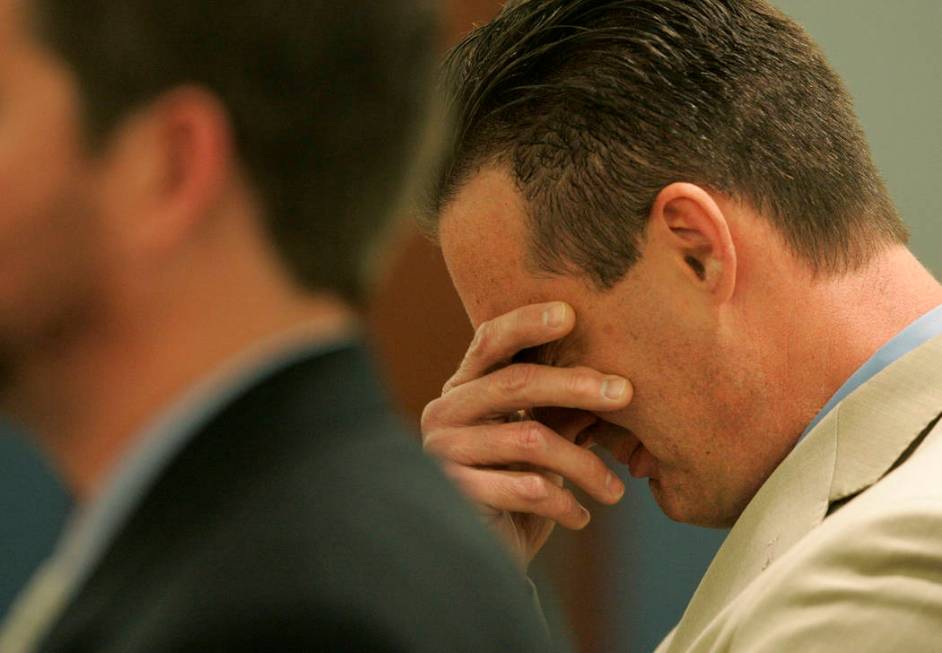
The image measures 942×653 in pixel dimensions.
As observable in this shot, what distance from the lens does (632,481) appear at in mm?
2633

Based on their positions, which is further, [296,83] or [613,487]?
[613,487]

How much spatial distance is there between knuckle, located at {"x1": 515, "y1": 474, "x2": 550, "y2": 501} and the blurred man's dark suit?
98 centimetres

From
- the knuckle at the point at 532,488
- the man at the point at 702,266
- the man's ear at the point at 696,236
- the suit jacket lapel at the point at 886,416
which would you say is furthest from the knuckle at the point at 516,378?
the suit jacket lapel at the point at 886,416

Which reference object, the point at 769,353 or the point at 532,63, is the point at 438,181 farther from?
the point at 769,353

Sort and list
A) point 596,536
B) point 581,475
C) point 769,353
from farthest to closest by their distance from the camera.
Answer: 1. point 596,536
2. point 581,475
3. point 769,353

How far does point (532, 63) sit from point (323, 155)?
3.04 ft

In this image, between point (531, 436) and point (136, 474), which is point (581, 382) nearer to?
point (531, 436)

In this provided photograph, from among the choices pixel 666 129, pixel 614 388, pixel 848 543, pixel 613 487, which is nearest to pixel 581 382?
pixel 614 388

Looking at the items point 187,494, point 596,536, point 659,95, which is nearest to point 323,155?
point 187,494

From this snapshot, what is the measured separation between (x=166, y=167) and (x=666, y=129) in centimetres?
91

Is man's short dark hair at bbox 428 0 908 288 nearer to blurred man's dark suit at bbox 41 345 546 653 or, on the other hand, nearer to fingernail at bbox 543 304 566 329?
fingernail at bbox 543 304 566 329

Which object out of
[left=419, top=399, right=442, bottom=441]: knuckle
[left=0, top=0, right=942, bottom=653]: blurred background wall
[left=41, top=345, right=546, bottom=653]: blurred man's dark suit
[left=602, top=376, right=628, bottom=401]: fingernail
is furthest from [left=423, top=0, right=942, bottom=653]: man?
[left=0, top=0, right=942, bottom=653]: blurred background wall

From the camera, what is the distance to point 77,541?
0.50m

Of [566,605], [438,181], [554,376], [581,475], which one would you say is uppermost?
[438,181]
